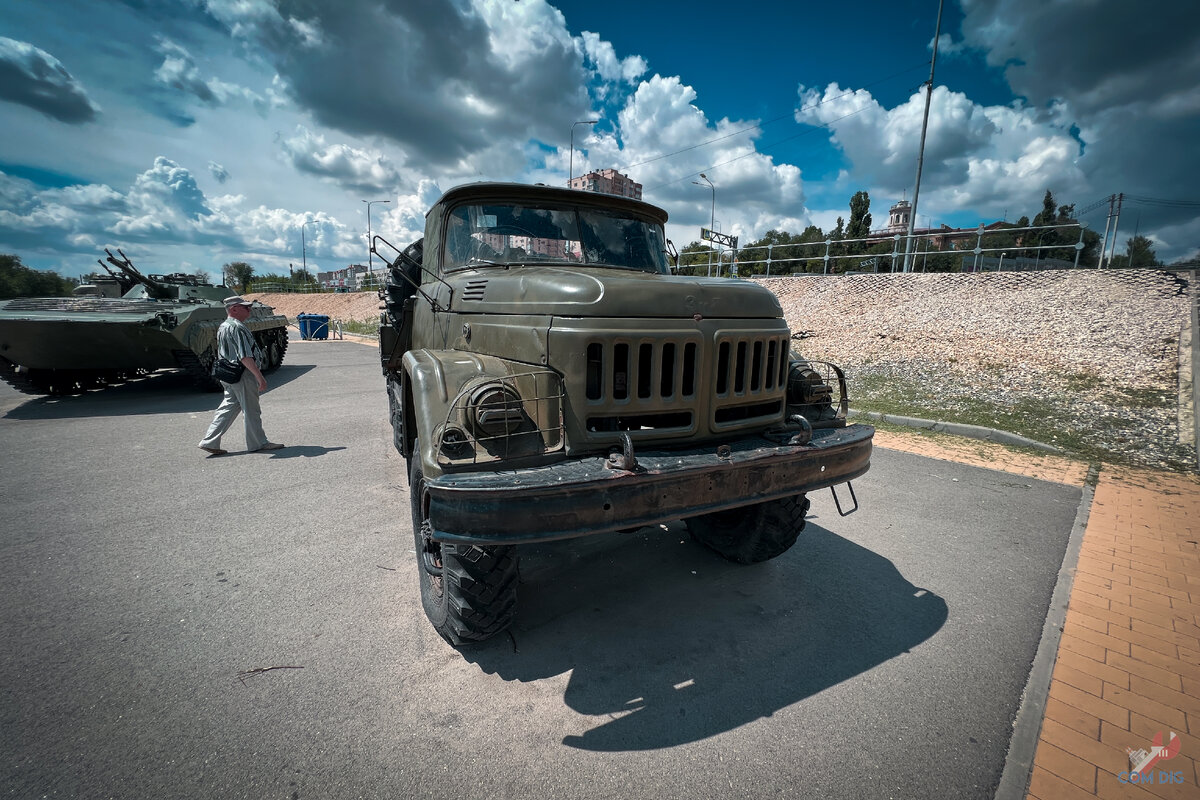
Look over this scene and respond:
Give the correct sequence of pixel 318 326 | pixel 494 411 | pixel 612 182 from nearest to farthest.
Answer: pixel 494 411 → pixel 612 182 → pixel 318 326

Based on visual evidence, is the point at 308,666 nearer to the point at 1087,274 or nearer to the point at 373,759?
the point at 373,759

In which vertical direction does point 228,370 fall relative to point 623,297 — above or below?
below

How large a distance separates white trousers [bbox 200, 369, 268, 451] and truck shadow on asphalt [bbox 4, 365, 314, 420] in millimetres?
2829

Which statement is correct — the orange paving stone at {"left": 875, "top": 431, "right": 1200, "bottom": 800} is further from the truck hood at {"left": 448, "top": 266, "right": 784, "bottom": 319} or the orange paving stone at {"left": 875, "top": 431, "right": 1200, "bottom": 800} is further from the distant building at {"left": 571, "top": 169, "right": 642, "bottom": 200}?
the distant building at {"left": 571, "top": 169, "right": 642, "bottom": 200}

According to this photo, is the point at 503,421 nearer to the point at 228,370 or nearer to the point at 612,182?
the point at 228,370

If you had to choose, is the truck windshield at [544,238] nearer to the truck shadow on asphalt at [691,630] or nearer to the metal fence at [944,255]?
the truck shadow on asphalt at [691,630]

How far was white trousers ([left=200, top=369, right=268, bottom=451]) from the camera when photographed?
18.3 ft

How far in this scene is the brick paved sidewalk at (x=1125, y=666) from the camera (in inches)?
77.0

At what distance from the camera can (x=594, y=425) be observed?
96.9 inches

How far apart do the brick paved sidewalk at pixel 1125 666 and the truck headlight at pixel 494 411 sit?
7.72ft

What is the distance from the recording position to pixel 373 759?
197 cm

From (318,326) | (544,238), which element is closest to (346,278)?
(318,326)

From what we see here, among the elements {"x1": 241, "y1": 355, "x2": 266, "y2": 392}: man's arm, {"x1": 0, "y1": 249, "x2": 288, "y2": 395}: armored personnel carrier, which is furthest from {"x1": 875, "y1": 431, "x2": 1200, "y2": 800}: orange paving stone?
{"x1": 0, "y1": 249, "x2": 288, "y2": 395}: armored personnel carrier

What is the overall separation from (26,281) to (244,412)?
3958cm
